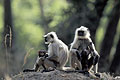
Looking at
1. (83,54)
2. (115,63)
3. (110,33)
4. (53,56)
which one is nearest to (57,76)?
(83,54)

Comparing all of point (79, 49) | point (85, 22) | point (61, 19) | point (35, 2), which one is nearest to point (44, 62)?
point (79, 49)

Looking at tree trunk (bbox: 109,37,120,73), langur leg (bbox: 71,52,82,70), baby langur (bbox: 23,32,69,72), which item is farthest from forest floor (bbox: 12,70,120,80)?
tree trunk (bbox: 109,37,120,73)

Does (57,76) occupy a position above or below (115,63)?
above

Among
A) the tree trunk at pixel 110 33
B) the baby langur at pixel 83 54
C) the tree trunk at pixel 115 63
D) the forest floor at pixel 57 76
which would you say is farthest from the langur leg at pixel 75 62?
the tree trunk at pixel 110 33

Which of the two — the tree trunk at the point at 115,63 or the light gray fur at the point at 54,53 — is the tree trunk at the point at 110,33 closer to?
the tree trunk at the point at 115,63

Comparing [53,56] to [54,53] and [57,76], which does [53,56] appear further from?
[57,76]

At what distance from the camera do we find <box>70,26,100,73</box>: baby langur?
1234cm

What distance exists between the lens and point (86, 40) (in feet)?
41.9

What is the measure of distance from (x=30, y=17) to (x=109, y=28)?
21.7 meters

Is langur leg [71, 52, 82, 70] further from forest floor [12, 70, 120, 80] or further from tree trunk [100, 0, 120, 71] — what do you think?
tree trunk [100, 0, 120, 71]

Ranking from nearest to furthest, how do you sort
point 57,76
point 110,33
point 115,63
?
point 57,76, point 115,63, point 110,33

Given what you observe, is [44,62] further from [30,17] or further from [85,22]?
[30,17]

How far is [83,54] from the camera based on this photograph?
12.2 meters

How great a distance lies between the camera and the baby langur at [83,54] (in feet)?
40.5
